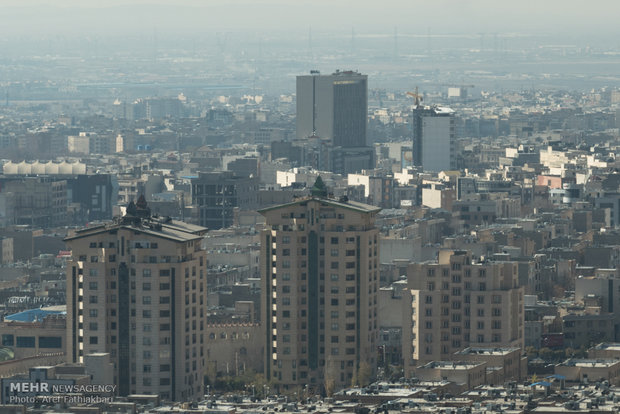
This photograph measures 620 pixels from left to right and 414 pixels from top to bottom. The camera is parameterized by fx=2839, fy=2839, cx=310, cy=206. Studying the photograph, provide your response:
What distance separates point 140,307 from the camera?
66.9 meters

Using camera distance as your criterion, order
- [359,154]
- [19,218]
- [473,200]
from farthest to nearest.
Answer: [359,154], [19,218], [473,200]

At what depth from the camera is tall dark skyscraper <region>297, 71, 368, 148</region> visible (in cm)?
17962

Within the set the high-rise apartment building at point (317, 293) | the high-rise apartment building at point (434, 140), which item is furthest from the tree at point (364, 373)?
the high-rise apartment building at point (434, 140)

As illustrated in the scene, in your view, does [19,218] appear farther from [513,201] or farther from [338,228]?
[338,228]

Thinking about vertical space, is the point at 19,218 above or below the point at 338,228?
below

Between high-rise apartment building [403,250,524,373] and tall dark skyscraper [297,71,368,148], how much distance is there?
10589cm

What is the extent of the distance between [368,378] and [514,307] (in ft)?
17.5

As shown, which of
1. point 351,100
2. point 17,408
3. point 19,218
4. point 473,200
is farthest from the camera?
point 351,100

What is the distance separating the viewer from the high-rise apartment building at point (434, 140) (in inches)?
6481

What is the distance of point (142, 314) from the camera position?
6694 cm

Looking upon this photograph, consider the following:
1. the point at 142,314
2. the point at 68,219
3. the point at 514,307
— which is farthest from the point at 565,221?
the point at 142,314

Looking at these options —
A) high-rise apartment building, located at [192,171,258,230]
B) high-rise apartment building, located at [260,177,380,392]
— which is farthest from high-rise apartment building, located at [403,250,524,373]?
high-rise apartment building, located at [192,171,258,230]

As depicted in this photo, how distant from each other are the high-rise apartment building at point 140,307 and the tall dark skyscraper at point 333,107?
111 m

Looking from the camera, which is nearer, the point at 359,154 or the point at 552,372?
the point at 552,372
